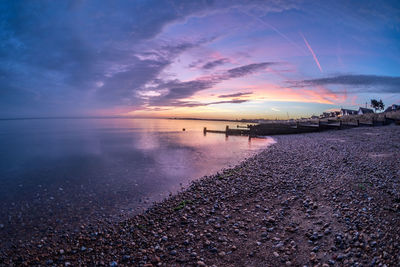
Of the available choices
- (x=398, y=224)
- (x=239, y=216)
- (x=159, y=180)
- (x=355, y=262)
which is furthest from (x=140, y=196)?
(x=398, y=224)

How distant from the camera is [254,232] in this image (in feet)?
19.4

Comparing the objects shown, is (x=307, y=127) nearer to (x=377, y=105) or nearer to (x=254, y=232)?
(x=254, y=232)

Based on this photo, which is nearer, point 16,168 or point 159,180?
point 159,180

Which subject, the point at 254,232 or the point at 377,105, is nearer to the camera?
the point at 254,232

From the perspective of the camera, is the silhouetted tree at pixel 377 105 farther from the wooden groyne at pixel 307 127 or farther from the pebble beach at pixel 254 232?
the pebble beach at pixel 254 232

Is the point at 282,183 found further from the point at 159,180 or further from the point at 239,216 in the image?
the point at 159,180

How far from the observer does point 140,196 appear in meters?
11.2

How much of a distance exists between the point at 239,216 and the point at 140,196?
22.0ft

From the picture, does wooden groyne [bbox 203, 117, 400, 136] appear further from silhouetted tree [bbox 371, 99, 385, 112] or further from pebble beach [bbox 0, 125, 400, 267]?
silhouetted tree [bbox 371, 99, 385, 112]

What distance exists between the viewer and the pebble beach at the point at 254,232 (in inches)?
185

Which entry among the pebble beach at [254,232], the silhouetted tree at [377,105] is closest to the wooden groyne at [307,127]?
the pebble beach at [254,232]

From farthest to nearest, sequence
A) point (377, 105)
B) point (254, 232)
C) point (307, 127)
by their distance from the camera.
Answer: point (377, 105) → point (307, 127) → point (254, 232)

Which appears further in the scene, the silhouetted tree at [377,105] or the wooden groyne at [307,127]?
the silhouetted tree at [377,105]

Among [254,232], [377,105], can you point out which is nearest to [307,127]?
[254,232]
